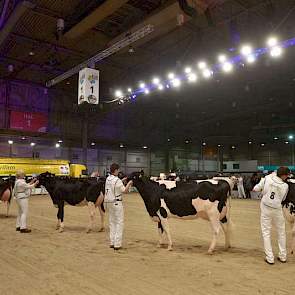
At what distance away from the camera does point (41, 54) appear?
66.9 ft

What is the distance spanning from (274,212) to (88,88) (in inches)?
475

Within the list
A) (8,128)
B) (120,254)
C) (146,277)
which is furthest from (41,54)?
(146,277)

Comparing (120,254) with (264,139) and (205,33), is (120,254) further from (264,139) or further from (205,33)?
(264,139)

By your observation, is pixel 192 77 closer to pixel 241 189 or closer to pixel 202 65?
pixel 202 65

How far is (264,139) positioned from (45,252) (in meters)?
36.3

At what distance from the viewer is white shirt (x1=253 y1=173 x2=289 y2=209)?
210 inches

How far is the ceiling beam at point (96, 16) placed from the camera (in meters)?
12.2

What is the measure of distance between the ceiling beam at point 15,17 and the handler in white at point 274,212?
39.5 feet

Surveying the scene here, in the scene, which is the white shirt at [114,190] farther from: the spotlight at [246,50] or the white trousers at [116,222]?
the spotlight at [246,50]

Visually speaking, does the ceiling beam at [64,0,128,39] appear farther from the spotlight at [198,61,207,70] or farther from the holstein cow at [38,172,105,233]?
the holstein cow at [38,172,105,233]

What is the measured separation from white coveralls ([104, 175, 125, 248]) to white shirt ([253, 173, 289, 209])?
284 cm

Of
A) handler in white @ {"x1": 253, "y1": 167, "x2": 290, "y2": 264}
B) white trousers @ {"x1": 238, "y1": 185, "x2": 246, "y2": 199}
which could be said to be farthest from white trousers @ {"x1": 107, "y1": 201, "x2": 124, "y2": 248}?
white trousers @ {"x1": 238, "y1": 185, "x2": 246, "y2": 199}

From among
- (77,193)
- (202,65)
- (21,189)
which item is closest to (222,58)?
(202,65)

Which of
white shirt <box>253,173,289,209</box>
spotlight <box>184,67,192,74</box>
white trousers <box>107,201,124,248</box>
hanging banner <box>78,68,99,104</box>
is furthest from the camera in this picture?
spotlight <box>184,67,192,74</box>
